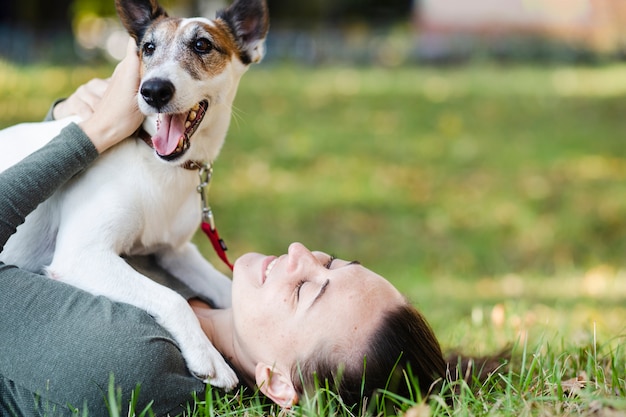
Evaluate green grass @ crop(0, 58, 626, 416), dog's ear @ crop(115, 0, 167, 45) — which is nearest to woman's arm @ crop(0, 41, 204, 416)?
dog's ear @ crop(115, 0, 167, 45)

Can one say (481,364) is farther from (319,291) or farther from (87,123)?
(87,123)

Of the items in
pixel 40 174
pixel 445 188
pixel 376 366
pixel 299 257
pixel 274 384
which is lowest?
Result: pixel 445 188

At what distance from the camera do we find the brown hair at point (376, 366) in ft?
7.76

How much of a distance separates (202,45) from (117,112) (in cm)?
54

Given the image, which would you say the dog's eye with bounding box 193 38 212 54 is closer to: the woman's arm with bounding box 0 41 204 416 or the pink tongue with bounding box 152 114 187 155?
the pink tongue with bounding box 152 114 187 155

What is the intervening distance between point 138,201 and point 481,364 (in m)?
1.42

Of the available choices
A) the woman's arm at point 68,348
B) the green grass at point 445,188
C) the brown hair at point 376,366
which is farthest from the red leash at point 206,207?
the green grass at point 445,188

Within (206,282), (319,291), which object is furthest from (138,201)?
(319,291)

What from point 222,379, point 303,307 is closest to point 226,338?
point 222,379

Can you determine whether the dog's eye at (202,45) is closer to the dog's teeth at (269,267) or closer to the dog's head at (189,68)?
the dog's head at (189,68)

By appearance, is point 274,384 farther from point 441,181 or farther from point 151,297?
point 441,181

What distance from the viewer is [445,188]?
7.95 metres

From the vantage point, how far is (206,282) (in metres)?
3.21

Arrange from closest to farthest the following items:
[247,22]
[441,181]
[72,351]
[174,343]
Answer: [72,351] < [174,343] < [247,22] < [441,181]
